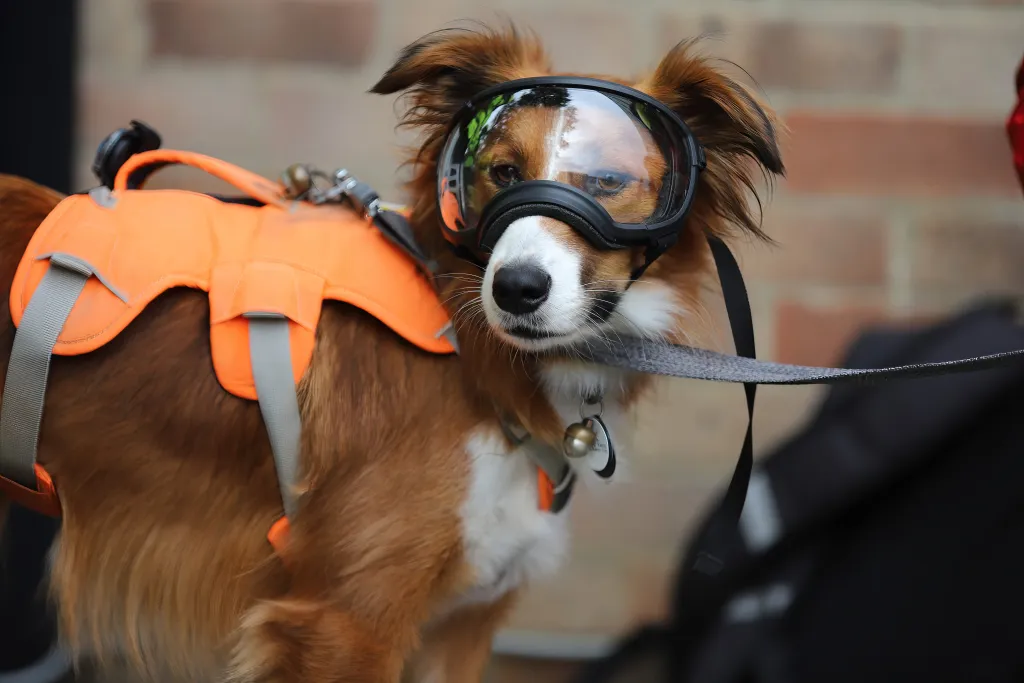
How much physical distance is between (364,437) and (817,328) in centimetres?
113

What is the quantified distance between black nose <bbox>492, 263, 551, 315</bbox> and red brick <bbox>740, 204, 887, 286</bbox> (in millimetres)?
999

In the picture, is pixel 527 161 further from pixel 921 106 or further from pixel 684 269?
pixel 921 106

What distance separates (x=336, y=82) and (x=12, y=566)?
113 cm

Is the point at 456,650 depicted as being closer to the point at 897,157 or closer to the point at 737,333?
the point at 737,333

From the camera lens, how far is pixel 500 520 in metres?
1.04

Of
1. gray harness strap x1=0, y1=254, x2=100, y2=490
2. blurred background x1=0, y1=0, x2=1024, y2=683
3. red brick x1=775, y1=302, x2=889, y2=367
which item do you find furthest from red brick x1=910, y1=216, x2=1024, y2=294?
gray harness strap x1=0, y1=254, x2=100, y2=490

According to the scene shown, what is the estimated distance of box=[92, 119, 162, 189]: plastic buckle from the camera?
3.57ft

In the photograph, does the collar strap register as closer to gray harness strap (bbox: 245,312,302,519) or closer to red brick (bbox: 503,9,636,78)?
gray harness strap (bbox: 245,312,302,519)

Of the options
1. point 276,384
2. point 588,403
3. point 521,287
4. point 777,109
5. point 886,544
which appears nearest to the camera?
point 521,287

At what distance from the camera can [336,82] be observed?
1.78 m

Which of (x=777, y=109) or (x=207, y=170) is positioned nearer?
(x=207, y=170)

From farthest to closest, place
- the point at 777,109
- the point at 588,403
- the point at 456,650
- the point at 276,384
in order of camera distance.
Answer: the point at 777,109
the point at 456,650
the point at 588,403
the point at 276,384

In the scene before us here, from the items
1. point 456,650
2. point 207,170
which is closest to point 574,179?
point 207,170

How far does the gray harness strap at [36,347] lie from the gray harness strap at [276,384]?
20 cm
